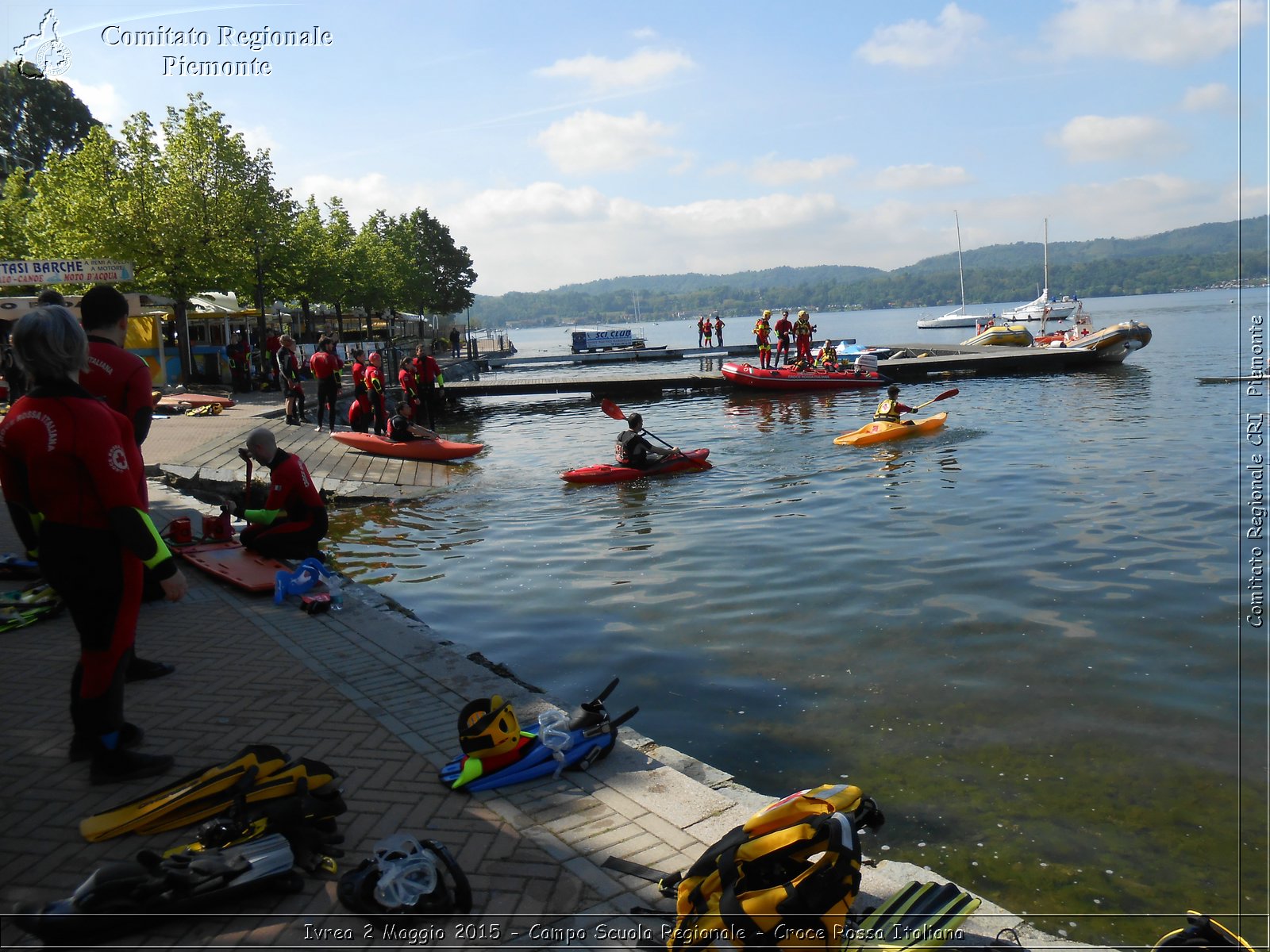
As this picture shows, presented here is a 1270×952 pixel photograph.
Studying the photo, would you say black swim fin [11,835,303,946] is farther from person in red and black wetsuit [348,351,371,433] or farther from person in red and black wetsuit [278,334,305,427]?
person in red and black wetsuit [278,334,305,427]

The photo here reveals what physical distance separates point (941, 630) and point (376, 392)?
13.4 meters

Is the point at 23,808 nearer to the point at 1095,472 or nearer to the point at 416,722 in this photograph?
the point at 416,722

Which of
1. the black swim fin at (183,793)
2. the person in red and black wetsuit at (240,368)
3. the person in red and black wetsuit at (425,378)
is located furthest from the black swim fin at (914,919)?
the person in red and black wetsuit at (240,368)

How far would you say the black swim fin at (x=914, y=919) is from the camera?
3.03m

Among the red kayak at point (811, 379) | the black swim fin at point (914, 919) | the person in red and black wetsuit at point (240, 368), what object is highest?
the person in red and black wetsuit at point (240, 368)

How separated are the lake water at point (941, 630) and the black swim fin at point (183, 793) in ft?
9.04

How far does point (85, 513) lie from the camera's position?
4.03m

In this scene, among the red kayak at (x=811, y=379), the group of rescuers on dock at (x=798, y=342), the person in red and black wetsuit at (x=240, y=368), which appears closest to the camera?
the person in red and black wetsuit at (x=240, y=368)

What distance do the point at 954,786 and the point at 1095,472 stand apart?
11020 millimetres

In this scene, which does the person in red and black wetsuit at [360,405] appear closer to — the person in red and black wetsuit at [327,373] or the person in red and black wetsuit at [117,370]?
the person in red and black wetsuit at [327,373]

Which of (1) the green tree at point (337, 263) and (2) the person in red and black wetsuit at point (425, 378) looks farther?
(1) the green tree at point (337, 263)

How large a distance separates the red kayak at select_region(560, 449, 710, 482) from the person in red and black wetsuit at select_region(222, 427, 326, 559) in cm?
648

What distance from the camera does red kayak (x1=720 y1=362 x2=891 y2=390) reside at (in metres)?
27.8

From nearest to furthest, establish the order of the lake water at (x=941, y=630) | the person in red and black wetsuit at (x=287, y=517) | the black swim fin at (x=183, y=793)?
the black swim fin at (x=183, y=793) < the lake water at (x=941, y=630) < the person in red and black wetsuit at (x=287, y=517)
